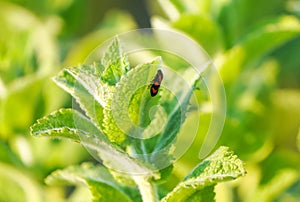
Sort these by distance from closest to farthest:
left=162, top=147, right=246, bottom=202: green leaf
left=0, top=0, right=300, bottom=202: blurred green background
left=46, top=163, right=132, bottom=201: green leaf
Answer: left=162, top=147, right=246, bottom=202: green leaf → left=46, top=163, right=132, bottom=201: green leaf → left=0, top=0, right=300, bottom=202: blurred green background

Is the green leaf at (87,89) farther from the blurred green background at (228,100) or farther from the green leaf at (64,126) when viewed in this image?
the blurred green background at (228,100)

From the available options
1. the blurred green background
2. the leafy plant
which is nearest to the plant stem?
the leafy plant

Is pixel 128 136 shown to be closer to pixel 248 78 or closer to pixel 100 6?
pixel 248 78

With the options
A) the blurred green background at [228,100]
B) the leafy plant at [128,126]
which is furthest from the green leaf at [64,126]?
the blurred green background at [228,100]

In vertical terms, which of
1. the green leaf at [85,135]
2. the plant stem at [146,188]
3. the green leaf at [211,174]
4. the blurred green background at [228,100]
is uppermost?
the blurred green background at [228,100]

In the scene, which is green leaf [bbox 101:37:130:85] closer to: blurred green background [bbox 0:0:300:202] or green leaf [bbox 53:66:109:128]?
green leaf [bbox 53:66:109:128]

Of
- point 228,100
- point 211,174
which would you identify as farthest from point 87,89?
A: point 228,100
